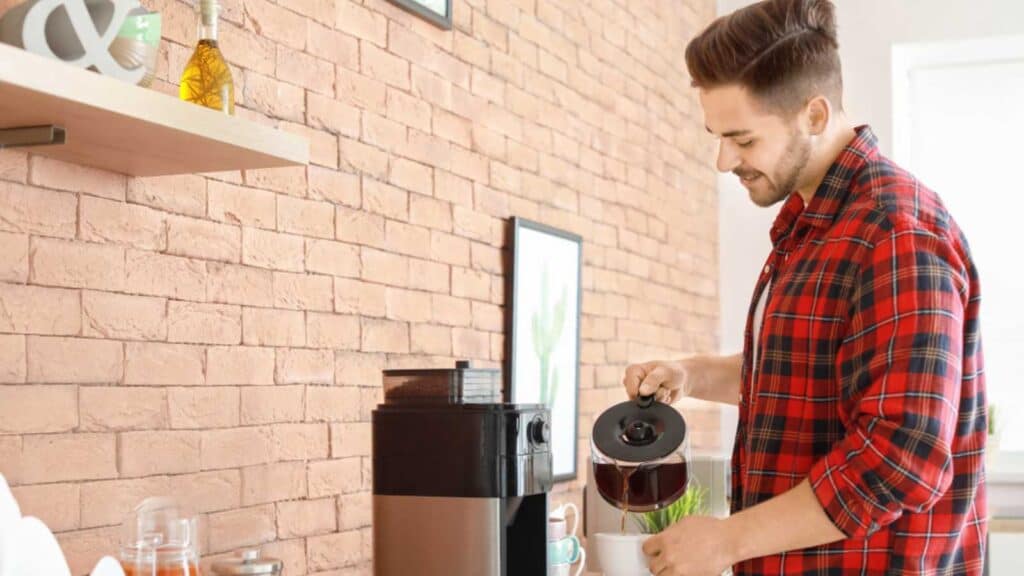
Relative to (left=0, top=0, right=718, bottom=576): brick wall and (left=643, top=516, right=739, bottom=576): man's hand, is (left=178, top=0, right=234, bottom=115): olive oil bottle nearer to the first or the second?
(left=0, top=0, right=718, bottom=576): brick wall

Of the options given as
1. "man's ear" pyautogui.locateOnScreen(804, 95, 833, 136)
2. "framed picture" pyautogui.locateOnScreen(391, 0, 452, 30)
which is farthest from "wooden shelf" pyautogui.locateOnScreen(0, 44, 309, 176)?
"framed picture" pyautogui.locateOnScreen(391, 0, 452, 30)

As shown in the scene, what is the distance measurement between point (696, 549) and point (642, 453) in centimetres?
31

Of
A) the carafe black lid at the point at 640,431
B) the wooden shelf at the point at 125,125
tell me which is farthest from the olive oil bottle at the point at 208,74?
the carafe black lid at the point at 640,431

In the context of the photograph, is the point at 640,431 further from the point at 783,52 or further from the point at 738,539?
the point at 783,52

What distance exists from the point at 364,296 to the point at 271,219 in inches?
12.7

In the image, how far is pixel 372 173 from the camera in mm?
2512

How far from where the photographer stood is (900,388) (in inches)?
63.3

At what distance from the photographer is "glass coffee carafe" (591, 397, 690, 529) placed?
6.61 ft

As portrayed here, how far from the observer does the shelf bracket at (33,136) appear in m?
1.56

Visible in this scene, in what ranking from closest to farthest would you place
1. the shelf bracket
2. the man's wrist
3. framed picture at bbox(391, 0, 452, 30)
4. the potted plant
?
1. the shelf bracket
2. the man's wrist
3. framed picture at bbox(391, 0, 452, 30)
4. the potted plant

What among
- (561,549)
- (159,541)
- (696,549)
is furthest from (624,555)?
(159,541)

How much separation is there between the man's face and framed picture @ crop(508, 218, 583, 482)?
3.80 feet

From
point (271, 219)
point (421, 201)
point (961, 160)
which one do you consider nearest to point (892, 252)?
point (271, 219)

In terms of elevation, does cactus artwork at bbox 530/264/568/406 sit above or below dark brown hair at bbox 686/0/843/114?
below
